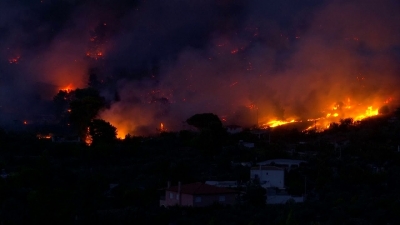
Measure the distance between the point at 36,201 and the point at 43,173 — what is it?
5438 mm

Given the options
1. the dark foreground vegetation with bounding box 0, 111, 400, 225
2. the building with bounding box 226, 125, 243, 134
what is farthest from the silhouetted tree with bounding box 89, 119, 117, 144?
the building with bounding box 226, 125, 243, 134

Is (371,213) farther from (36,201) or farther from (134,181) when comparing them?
(134,181)

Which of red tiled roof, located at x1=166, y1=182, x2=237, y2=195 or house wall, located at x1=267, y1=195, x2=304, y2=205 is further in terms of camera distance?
house wall, located at x1=267, y1=195, x2=304, y2=205

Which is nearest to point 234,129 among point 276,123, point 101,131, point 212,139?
point 276,123

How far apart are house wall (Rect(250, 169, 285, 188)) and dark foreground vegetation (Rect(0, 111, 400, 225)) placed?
0.38 metres

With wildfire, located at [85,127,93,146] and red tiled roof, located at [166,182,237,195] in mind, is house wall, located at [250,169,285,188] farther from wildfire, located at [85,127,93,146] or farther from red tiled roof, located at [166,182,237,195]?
wildfire, located at [85,127,93,146]

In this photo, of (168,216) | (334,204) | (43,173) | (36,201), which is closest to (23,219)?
(36,201)

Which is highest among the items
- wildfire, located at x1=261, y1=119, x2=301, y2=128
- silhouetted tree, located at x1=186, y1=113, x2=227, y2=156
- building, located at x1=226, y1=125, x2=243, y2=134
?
wildfire, located at x1=261, y1=119, x2=301, y2=128

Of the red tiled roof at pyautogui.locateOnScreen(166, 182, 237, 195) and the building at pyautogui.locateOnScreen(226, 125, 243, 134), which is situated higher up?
the building at pyautogui.locateOnScreen(226, 125, 243, 134)

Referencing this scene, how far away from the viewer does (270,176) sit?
99.8 ft

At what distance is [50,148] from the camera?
36.3 metres

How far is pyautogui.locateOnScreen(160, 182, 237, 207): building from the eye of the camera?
24.9 meters

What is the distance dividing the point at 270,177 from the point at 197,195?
613 cm

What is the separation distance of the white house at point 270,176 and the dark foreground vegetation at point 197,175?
0.40 m
